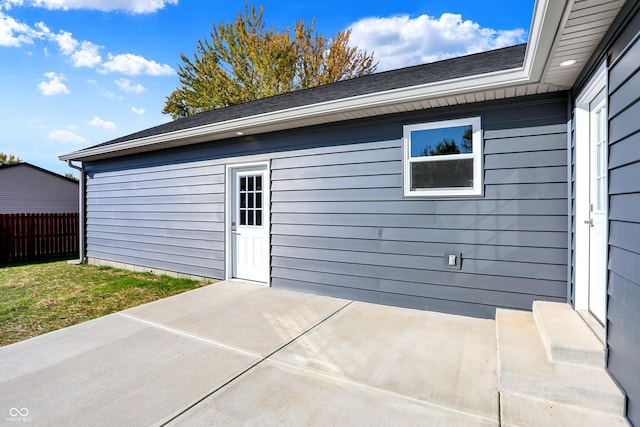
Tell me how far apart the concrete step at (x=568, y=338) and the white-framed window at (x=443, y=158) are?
1.31m

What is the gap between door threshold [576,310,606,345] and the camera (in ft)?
6.84

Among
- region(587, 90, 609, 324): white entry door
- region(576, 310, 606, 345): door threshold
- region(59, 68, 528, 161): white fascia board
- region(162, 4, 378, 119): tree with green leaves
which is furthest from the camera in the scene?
region(162, 4, 378, 119): tree with green leaves

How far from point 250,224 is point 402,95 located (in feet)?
9.97

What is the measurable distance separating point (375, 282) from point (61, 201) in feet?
50.9

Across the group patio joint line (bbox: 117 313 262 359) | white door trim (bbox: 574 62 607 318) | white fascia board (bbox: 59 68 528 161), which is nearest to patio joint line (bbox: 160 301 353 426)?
patio joint line (bbox: 117 313 262 359)

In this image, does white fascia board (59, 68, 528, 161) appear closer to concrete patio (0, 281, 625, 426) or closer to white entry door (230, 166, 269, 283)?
white entry door (230, 166, 269, 283)

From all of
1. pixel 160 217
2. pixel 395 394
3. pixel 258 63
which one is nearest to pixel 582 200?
pixel 395 394

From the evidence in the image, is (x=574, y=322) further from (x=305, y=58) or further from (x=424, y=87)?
(x=305, y=58)

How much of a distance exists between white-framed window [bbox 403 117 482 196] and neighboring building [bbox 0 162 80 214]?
15.6m

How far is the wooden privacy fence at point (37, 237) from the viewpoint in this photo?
752 centimetres

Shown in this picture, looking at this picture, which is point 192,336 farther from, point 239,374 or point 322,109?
point 322,109

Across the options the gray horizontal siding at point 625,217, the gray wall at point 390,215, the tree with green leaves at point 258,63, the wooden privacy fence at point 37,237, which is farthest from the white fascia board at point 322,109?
the tree with green leaves at point 258,63

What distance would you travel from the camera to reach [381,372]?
2.21 meters

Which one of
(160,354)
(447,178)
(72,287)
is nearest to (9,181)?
(72,287)
